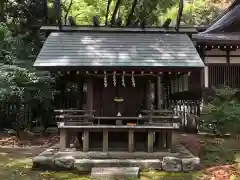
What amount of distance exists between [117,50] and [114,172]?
4.25 m

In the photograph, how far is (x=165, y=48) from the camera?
1171 cm

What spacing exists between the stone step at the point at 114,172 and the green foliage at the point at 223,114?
6.64 m

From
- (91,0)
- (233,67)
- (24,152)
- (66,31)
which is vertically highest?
(91,0)

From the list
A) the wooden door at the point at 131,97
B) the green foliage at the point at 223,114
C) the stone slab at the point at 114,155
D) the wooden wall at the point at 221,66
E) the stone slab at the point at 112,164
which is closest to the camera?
the stone slab at the point at 112,164

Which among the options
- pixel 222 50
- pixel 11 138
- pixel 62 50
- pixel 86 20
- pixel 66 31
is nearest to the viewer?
pixel 62 50

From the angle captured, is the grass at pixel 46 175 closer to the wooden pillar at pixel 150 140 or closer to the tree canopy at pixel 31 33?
the wooden pillar at pixel 150 140

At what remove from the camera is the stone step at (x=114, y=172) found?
9.09 meters

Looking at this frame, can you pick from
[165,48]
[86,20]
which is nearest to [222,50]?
[165,48]

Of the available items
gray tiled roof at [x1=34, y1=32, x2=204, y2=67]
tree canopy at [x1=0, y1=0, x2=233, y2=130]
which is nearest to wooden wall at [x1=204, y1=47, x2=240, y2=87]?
tree canopy at [x1=0, y1=0, x2=233, y2=130]

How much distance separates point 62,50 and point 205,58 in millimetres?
9541

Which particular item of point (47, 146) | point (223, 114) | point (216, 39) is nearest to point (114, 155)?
point (47, 146)

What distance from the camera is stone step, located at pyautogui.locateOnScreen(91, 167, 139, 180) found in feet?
29.8

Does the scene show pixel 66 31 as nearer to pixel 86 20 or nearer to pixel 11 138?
pixel 11 138

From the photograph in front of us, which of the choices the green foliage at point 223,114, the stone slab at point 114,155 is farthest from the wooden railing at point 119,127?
the green foliage at point 223,114
